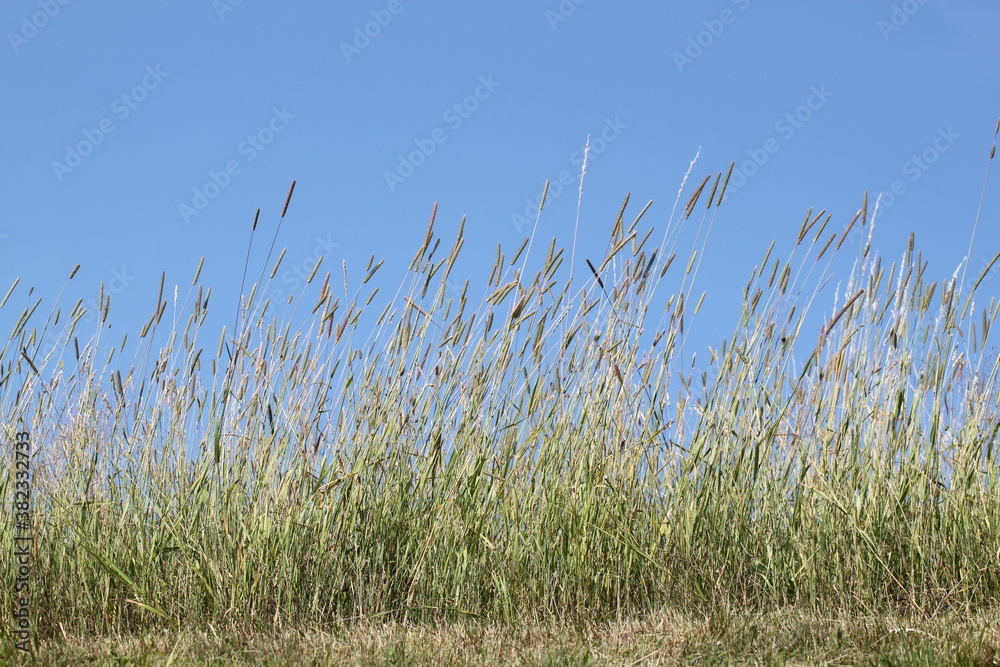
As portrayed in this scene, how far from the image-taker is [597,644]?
2357 millimetres

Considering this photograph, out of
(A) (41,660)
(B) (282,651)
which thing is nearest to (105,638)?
(A) (41,660)

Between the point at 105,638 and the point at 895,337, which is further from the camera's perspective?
the point at 895,337

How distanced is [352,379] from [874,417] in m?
1.77

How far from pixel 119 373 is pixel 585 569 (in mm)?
1799

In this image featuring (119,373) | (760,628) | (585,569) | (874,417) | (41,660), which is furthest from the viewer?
(119,373)

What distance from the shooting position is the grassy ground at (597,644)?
2.19 m

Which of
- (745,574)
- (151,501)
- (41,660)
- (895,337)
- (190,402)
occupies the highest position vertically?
(895,337)

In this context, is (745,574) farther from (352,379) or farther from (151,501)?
(151,501)

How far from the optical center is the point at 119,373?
3.17 m

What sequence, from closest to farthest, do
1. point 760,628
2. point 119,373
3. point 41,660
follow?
point 41,660 < point 760,628 < point 119,373

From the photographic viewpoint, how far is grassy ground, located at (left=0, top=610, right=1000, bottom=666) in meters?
2.19

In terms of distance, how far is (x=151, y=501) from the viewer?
9.50ft

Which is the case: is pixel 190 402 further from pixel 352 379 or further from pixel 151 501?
pixel 352 379

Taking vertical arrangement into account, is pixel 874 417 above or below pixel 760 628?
above
